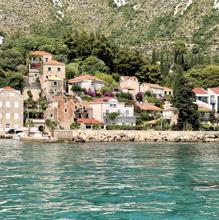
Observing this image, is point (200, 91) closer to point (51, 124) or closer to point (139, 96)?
point (139, 96)

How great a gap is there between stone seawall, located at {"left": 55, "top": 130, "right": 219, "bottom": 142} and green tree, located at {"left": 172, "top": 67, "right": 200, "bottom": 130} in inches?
126

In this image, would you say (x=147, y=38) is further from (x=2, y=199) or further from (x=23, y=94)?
(x=2, y=199)

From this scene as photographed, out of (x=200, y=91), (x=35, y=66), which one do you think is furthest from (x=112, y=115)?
(x=200, y=91)

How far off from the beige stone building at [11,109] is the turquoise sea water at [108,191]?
42.3 meters

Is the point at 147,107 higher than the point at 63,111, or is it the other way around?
the point at 147,107

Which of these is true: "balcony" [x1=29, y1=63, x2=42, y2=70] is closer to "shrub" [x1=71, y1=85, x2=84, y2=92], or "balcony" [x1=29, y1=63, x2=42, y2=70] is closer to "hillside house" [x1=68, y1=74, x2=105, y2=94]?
"hillside house" [x1=68, y1=74, x2=105, y2=94]

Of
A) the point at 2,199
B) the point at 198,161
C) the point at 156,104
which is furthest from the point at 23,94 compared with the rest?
the point at 2,199

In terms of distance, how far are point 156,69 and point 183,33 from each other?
4694 centimetres

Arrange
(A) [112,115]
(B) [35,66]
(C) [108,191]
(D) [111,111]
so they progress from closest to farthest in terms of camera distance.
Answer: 1. (C) [108,191]
2. (A) [112,115]
3. (D) [111,111]
4. (B) [35,66]

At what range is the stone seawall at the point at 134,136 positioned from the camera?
6944 centimetres

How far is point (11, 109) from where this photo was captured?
76.9 meters

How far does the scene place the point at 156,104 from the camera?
8888cm

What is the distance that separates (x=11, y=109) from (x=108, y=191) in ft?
183

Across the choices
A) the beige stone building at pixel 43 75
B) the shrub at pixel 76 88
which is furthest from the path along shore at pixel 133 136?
the shrub at pixel 76 88
